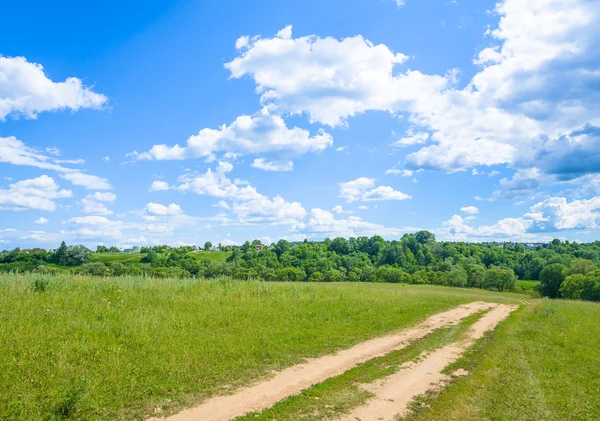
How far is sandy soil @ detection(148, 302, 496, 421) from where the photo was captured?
307 inches

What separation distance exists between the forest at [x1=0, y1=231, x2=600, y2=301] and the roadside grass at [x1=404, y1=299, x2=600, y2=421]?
5278 centimetres

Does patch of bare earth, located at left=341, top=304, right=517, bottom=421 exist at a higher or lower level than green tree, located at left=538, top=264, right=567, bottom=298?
higher

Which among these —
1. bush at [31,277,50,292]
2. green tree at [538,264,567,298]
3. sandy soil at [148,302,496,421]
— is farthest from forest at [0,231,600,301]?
sandy soil at [148,302,496,421]

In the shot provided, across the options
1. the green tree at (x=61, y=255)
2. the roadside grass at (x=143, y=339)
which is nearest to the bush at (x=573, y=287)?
the roadside grass at (x=143, y=339)

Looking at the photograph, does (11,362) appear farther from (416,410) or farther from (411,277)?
(411,277)

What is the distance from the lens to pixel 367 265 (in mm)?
130500

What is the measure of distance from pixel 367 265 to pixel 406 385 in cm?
12385

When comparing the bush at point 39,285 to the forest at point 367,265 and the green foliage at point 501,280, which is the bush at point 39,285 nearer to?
the forest at point 367,265

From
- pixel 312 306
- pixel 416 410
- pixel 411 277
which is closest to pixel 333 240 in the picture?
pixel 411 277

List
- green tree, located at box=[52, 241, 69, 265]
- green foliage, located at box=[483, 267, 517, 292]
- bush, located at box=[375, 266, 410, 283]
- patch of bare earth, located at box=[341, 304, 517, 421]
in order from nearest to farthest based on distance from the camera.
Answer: patch of bare earth, located at box=[341, 304, 517, 421] < green foliage, located at box=[483, 267, 517, 292] < bush, located at box=[375, 266, 410, 283] < green tree, located at box=[52, 241, 69, 265]

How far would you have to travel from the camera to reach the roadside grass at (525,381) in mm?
8508

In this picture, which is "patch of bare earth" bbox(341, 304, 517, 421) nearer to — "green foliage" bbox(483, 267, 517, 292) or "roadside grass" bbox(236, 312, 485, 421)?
"roadside grass" bbox(236, 312, 485, 421)

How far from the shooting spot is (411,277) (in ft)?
323

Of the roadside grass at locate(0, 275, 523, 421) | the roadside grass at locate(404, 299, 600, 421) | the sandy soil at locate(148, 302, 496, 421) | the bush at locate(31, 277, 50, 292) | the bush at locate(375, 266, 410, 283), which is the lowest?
the bush at locate(375, 266, 410, 283)
